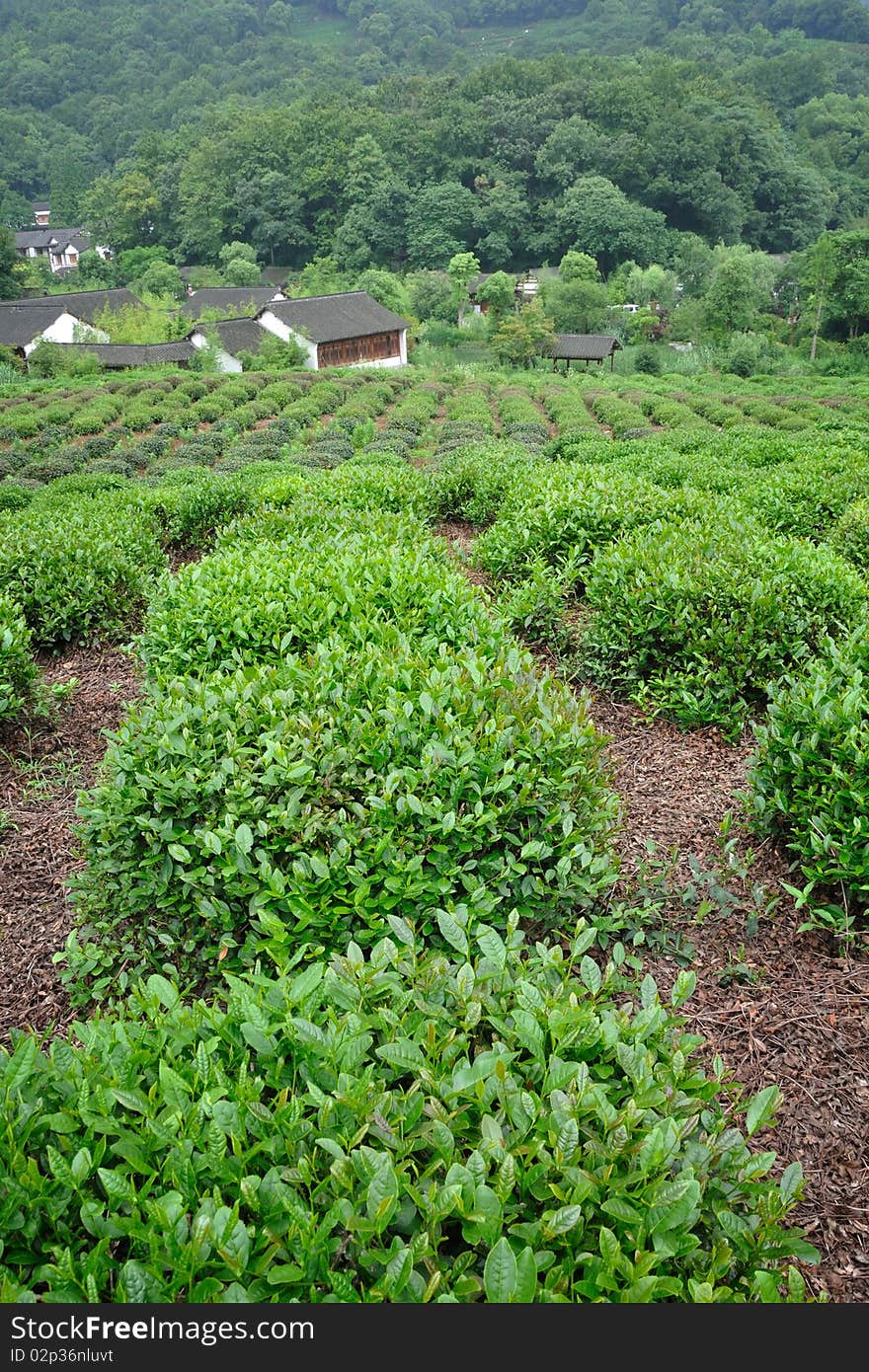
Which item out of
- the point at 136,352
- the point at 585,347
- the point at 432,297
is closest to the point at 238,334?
the point at 136,352

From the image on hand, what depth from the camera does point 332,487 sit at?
7824mm

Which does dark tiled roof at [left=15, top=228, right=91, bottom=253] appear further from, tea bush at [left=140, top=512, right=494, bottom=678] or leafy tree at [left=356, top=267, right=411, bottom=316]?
tea bush at [left=140, top=512, right=494, bottom=678]

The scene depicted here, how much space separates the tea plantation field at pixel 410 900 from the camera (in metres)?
1.70

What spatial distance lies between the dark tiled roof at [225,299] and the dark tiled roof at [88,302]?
3.46 m

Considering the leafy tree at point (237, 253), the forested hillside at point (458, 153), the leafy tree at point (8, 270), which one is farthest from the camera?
the forested hillside at point (458, 153)

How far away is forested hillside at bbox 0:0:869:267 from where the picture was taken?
71688 mm

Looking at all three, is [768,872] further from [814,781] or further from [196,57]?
[196,57]

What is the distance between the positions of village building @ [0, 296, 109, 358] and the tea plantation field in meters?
44.3

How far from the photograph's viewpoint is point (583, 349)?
45.0m

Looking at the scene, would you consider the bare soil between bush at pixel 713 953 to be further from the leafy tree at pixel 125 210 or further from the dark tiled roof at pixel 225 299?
the leafy tree at pixel 125 210

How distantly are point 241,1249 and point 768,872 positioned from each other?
2816 millimetres

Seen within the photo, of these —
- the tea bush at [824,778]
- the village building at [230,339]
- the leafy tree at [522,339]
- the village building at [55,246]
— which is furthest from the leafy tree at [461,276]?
the tea bush at [824,778]

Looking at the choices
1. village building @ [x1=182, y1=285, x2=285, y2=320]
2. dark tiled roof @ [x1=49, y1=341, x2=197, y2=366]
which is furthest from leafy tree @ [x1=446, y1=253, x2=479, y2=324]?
dark tiled roof @ [x1=49, y1=341, x2=197, y2=366]
